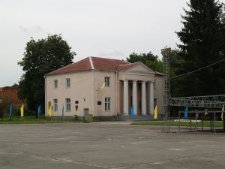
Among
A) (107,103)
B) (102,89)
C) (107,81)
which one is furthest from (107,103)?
(107,81)

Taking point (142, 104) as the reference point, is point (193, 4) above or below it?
above

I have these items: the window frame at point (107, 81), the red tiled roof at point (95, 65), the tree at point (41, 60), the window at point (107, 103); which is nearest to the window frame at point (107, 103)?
the window at point (107, 103)

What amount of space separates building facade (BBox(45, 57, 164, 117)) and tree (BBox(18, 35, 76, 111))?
21.0 ft

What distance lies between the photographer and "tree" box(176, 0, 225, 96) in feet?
191

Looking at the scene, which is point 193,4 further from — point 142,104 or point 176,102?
point 176,102

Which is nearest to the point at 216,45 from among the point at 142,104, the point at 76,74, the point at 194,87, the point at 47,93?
the point at 194,87

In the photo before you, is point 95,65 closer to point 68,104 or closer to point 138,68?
point 138,68

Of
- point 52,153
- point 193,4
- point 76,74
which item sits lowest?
point 52,153

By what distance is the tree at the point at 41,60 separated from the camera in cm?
7894

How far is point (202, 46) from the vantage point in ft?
195

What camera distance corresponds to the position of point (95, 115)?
6450cm

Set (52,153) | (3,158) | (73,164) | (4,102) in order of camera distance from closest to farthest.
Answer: (73,164) → (3,158) → (52,153) → (4,102)

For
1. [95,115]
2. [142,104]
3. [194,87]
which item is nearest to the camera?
[194,87]

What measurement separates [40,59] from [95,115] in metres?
21.3
